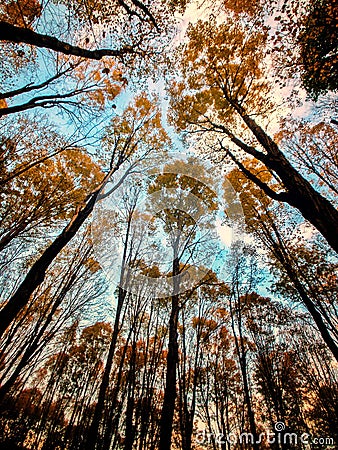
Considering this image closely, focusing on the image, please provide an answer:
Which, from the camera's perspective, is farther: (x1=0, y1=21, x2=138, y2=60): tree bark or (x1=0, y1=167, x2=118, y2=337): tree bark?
(x1=0, y1=167, x2=118, y2=337): tree bark

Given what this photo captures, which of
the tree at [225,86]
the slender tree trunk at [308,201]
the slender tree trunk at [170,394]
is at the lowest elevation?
the slender tree trunk at [170,394]

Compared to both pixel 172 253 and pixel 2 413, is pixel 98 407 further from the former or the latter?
pixel 2 413

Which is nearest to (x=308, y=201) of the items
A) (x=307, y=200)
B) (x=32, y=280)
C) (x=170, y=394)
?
(x=307, y=200)

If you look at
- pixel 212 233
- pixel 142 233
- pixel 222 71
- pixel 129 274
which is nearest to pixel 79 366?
pixel 129 274

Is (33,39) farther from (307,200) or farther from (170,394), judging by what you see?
(170,394)

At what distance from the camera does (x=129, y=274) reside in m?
8.66

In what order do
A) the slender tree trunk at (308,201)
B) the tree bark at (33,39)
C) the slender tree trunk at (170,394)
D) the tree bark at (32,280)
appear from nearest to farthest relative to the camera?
1. the slender tree trunk at (308,201)
2. the tree bark at (33,39)
3. the tree bark at (32,280)
4. the slender tree trunk at (170,394)

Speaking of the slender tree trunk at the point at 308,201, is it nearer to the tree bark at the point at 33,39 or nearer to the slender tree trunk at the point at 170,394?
the tree bark at the point at 33,39

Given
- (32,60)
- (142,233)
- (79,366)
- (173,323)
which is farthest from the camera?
(79,366)

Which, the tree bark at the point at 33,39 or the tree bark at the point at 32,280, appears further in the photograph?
the tree bark at the point at 32,280

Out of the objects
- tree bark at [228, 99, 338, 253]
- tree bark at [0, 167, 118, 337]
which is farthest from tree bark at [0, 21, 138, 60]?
tree bark at [228, 99, 338, 253]

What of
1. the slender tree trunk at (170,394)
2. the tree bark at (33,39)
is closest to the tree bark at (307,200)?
the tree bark at (33,39)

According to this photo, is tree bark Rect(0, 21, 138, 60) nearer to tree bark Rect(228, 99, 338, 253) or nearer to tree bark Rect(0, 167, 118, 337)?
tree bark Rect(0, 167, 118, 337)

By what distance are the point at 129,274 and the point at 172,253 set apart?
2400mm
